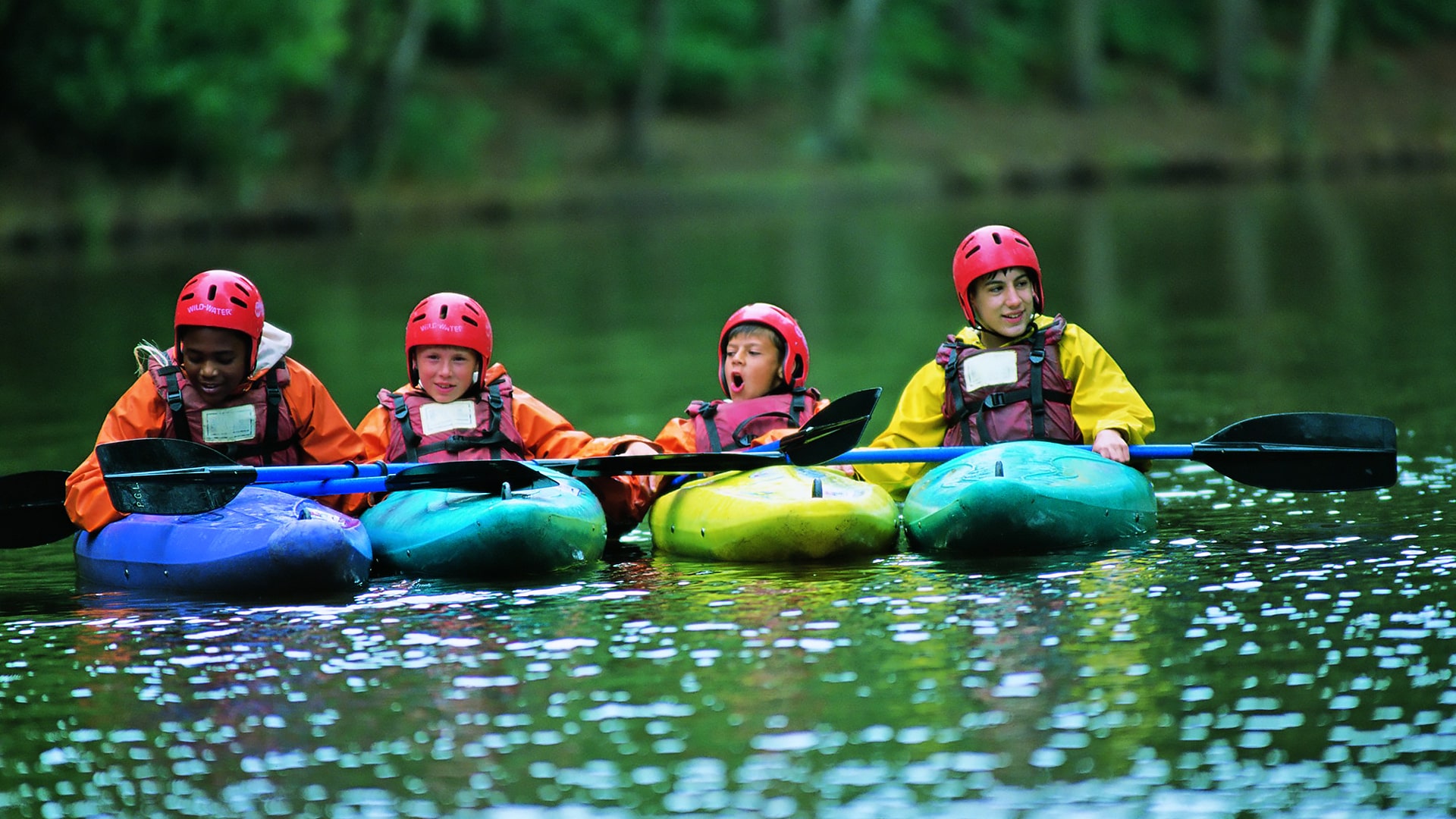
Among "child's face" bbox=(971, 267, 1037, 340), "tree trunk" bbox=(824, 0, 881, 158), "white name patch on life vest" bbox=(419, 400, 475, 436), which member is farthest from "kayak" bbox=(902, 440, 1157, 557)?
"tree trunk" bbox=(824, 0, 881, 158)

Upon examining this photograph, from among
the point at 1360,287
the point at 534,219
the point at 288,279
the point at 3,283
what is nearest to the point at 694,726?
the point at 1360,287

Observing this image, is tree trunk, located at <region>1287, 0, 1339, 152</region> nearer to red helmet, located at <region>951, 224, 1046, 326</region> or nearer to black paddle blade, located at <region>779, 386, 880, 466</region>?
red helmet, located at <region>951, 224, 1046, 326</region>

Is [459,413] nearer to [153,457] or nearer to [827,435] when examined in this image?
[153,457]

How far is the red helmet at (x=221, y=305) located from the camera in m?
8.50

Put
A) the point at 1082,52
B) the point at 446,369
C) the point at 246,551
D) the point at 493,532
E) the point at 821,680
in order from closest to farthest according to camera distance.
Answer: the point at 821,680
the point at 246,551
the point at 493,532
the point at 446,369
the point at 1082,52

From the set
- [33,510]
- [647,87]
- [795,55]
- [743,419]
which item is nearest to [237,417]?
[33,510]

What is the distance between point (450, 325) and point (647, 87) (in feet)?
100

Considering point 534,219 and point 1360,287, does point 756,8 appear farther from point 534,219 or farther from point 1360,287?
point 1360,287

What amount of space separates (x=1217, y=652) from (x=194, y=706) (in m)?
3.30

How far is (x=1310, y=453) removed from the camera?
29.4ft

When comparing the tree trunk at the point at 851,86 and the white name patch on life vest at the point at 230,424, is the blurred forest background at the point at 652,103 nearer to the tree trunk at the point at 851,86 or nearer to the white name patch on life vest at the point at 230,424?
the tree trunk at the point at 851,86

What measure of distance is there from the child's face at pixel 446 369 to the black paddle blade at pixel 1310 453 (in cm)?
325

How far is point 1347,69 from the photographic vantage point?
5119cm

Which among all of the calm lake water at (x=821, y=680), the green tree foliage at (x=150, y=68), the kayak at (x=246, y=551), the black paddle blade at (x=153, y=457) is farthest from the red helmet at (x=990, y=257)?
the green tree foliage at (x=150, y=68)
